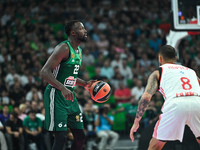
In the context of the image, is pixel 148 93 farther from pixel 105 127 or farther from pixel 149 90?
pixel 105 127

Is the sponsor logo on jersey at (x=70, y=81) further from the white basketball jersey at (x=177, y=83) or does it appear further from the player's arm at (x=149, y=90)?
the white basketball jersey at (x=177, y=83)

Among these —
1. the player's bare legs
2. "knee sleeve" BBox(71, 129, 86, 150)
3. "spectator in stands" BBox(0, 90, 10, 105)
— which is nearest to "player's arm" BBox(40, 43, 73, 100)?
"knee sleeve" BBox(71, 129, 86, 150)

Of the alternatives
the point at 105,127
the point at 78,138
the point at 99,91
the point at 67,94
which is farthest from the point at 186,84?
the point at 105,127

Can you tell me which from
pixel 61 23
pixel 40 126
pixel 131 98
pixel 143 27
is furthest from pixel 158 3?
pixel 40 126

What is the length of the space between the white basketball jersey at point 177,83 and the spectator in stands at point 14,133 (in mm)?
5575

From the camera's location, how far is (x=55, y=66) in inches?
192

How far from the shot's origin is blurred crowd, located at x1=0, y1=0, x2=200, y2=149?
10938mm

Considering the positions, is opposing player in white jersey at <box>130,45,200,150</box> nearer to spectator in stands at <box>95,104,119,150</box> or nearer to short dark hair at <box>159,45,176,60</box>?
short dark hair at <box>159,45,176,60</box>

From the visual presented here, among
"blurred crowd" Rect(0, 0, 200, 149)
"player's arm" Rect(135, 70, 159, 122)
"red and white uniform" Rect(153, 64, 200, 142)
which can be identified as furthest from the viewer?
"blurred crowd" Rect(0, 0, 200, 149)

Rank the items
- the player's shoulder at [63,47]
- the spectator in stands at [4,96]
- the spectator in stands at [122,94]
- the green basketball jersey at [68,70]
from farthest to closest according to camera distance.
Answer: the spectator in stands at [122,94] → the spectator in stands at [4,96] → the green basketball jersey at [68,70] → the player's shoulder at [63,47]

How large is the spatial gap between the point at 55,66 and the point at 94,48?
963 centimetres

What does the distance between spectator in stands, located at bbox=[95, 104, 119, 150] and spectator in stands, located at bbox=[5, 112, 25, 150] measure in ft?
7.33

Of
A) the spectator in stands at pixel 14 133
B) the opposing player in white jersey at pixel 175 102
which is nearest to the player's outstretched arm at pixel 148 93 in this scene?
the opposing player in white jersey at pixel 175 102

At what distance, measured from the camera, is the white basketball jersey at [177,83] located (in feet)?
15.5
